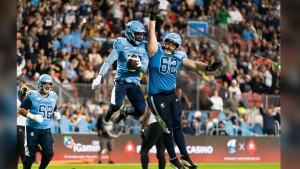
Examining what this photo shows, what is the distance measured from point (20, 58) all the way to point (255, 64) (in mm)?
11135

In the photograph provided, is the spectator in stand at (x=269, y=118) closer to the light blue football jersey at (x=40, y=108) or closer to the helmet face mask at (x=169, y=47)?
the light blue football jersey at (x=40, y=108)

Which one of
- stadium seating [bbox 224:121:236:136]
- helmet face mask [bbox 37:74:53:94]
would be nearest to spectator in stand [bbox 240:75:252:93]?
stadium seating [bbox 224:121:236:136]

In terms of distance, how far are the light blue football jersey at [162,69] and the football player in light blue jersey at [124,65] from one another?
408 mm

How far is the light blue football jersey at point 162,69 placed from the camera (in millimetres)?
10430

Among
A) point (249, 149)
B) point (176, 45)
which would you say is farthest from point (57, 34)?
point (176, 45)

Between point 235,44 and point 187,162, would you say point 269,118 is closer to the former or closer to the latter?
point 235,44

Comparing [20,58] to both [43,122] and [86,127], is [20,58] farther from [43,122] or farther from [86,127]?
[43,122]

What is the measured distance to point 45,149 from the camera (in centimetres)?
1169

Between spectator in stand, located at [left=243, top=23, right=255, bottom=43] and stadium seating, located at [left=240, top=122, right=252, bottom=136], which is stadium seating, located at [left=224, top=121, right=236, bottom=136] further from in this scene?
spectator in stand, located at [left=243, top=23, right=255, bottom=43]

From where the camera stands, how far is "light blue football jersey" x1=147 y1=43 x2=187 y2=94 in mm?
10430

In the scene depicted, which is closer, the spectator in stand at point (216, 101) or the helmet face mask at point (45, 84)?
the helmet face mask at point (45, 84)

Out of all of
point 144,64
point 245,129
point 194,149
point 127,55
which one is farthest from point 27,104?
point 245,129

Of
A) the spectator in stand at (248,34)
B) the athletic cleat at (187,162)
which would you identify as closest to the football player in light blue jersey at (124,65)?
the athletic cleat at (187,162)

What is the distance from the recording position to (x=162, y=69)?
1042 centimetres
